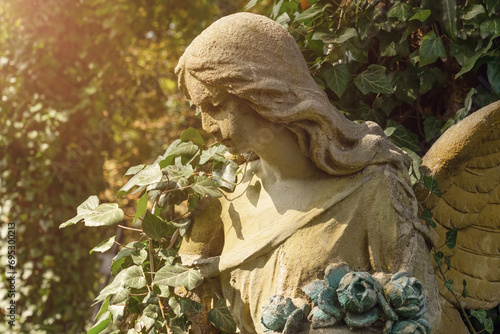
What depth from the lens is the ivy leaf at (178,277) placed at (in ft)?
5.63

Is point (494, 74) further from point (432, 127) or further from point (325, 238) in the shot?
point (325, 238)

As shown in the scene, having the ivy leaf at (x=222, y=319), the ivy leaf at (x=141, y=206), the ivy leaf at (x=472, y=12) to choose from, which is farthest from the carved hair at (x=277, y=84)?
the ivy leaf at (x=472, y=12)

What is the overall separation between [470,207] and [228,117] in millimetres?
842

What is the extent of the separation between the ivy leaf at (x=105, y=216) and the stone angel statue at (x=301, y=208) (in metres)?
0.25

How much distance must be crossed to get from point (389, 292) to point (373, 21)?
1.13m

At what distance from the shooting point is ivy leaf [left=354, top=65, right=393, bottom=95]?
85.0 inches

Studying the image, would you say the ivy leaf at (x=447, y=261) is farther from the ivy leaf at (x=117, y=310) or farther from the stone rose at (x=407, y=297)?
the ivy leaf at (x=117, y=310)

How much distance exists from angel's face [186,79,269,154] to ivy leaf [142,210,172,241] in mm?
350

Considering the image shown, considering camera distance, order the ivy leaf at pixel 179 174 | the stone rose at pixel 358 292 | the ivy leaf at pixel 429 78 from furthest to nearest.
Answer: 1. the ivy leaf at pixel 429 78
2. the ivy leaf at pixel 179 174
3. the stone rose at pixel 358 292

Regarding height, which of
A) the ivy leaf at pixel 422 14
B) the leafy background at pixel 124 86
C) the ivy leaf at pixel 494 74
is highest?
the ivy leaf at pixel 422 14

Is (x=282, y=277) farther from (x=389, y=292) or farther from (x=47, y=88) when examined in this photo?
(x=47, y=88)

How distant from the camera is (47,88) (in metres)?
4.56

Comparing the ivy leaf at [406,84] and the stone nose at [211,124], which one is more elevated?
the stone nose at [211,124]

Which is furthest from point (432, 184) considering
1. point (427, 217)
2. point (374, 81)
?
point (374, 81)
